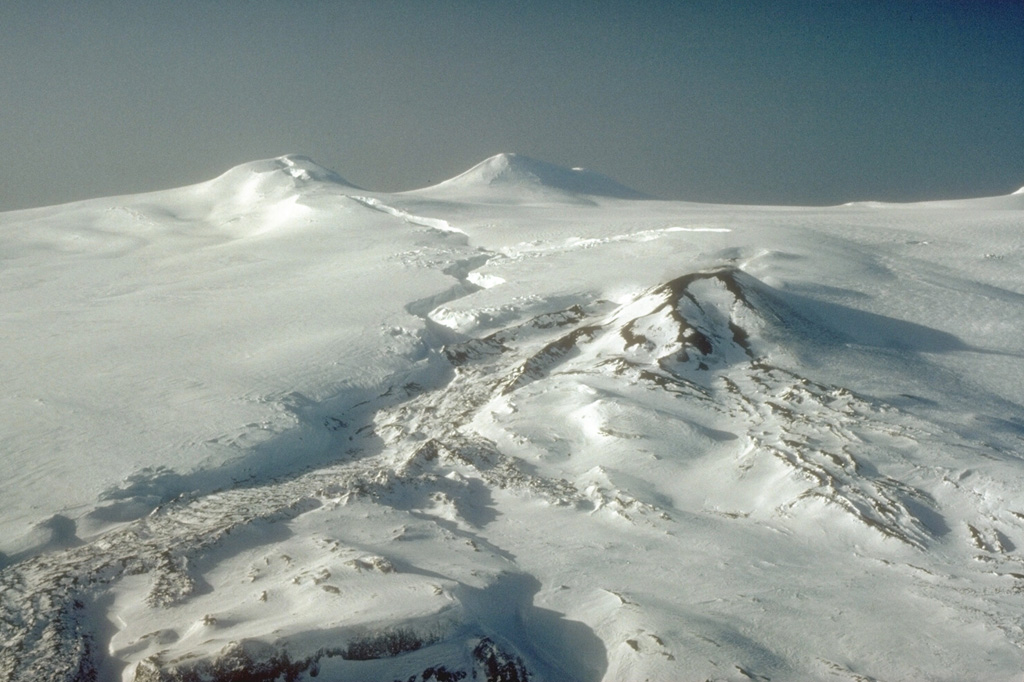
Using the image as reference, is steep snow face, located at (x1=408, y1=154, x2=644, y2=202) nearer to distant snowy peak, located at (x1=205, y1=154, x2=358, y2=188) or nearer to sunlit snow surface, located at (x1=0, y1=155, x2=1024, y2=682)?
distant snowy peak, located at (x1=205, y1=154, x2=358, y2=188)

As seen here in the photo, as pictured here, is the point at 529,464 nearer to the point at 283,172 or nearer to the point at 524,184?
the point at 524,184

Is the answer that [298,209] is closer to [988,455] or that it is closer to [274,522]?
[274,522]

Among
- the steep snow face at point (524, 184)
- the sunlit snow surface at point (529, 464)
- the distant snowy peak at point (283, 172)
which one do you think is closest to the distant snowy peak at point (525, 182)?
the steep snow face at point (524, 184)

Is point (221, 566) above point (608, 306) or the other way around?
the other way around

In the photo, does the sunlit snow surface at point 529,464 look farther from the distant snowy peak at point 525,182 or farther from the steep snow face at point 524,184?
the distant snowy peak at point 525,182

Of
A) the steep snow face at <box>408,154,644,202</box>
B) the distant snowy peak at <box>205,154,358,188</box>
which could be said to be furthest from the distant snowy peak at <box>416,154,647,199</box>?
the distant snowy peak at <box>205,154,358,188</box>

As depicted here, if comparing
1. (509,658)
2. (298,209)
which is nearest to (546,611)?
(509,658)

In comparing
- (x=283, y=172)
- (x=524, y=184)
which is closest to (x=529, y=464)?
(x=524, y=184)
